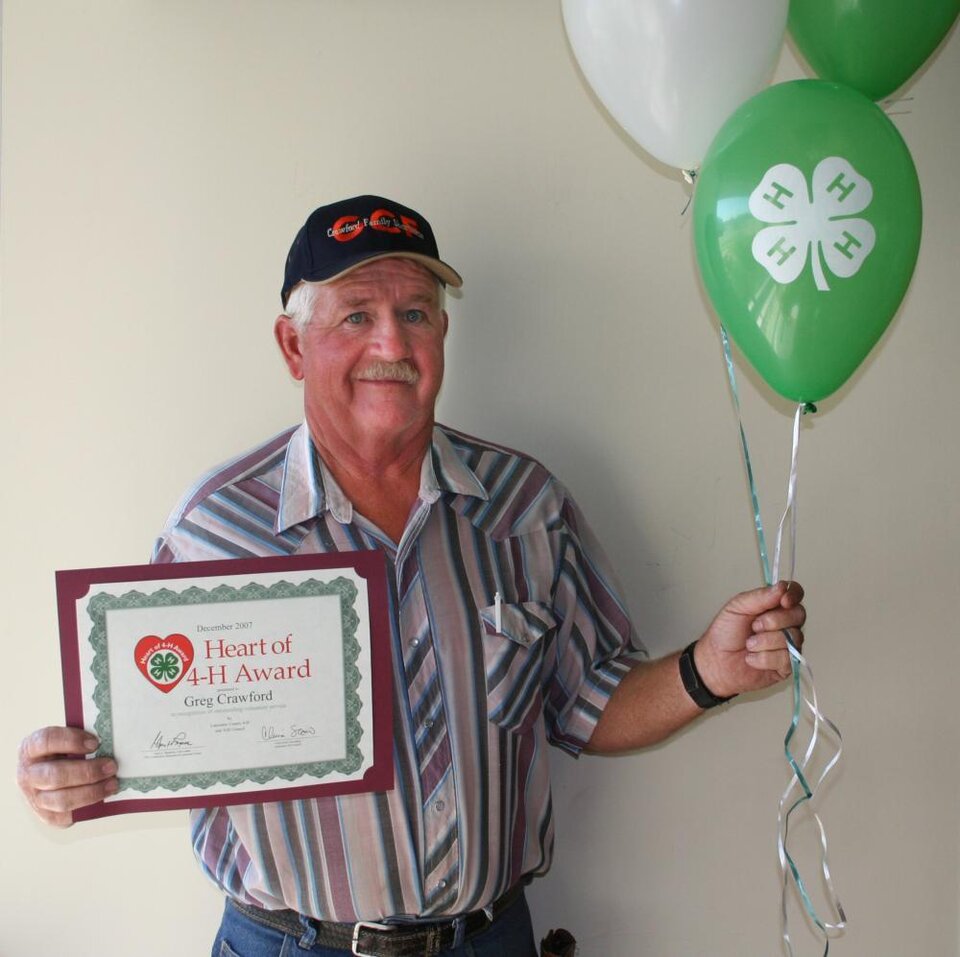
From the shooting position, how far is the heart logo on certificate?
119 cm

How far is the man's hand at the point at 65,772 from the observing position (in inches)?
46.6

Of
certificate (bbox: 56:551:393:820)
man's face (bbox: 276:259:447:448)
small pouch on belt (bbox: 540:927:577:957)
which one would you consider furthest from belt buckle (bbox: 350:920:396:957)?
man's face (bbox: 276:259:447:448)

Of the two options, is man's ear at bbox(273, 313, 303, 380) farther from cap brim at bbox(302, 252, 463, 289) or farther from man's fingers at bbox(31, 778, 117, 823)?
man's fingers at bbox(31, 778, 117, 823)

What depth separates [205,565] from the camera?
3.93 feet

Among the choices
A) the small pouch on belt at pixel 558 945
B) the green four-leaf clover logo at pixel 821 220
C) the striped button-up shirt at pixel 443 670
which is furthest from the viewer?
the small pouch on belt at pixel 558 945

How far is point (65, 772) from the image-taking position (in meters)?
1.18

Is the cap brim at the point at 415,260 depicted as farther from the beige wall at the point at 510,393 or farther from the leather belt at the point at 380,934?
the leather belt at the point at 380,934

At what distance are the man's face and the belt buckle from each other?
2.10ft

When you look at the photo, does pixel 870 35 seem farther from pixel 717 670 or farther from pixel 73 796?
pixel 73 796

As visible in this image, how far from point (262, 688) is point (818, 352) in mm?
780

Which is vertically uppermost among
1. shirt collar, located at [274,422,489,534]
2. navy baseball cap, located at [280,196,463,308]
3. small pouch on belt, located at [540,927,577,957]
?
navy baseball cap, located at [280,196,463,308]

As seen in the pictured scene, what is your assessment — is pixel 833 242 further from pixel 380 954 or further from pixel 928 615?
pixel 380 954

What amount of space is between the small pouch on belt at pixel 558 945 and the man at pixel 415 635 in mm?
77
